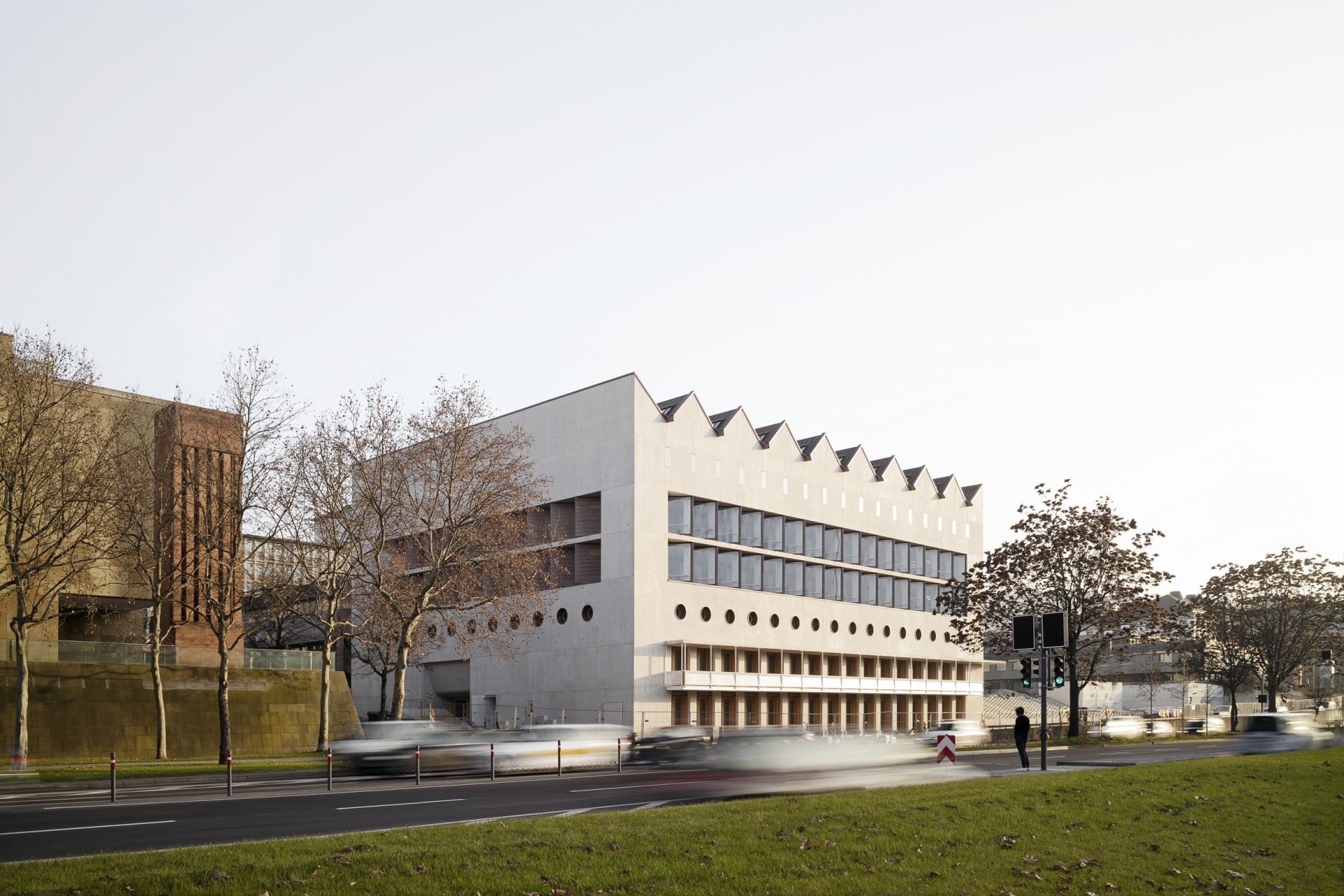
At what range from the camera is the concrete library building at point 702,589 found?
57.5 meters

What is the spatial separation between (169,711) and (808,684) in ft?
117

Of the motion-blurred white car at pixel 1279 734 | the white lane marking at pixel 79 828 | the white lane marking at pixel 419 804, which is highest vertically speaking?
the white lane marking at pixel 79 828

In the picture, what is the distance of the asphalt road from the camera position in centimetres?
1573

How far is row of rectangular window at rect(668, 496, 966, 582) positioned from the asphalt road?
2879 cm

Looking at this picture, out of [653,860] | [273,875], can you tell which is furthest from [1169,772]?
[273,875]

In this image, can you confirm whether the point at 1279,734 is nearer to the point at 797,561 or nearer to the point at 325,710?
the point at 797,561

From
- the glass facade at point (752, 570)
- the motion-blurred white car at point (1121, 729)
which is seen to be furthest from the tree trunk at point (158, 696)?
the motion-blurred white car at point (1121, 729)

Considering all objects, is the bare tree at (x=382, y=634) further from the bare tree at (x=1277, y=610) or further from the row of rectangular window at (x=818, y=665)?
the bare tree at (x=1277, y=610)

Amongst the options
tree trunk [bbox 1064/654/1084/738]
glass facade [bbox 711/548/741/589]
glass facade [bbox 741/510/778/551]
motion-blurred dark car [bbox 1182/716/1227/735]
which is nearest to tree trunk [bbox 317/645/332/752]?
glass facade [bbox 711/548/741/589]

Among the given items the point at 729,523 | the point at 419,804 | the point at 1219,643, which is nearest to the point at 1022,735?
the point at 419,804

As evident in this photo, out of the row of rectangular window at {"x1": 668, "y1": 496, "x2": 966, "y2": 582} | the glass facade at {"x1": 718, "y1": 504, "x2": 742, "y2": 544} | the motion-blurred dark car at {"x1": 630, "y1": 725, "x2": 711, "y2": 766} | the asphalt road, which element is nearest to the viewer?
the asphalt road

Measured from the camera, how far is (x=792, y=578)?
66.6m

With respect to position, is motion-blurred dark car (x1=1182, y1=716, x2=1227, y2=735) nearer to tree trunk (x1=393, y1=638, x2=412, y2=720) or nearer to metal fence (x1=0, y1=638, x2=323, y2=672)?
tree trunk (x1=393, y1=638, x2=412, y2=720)

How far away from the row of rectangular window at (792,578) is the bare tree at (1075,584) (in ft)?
24.9
